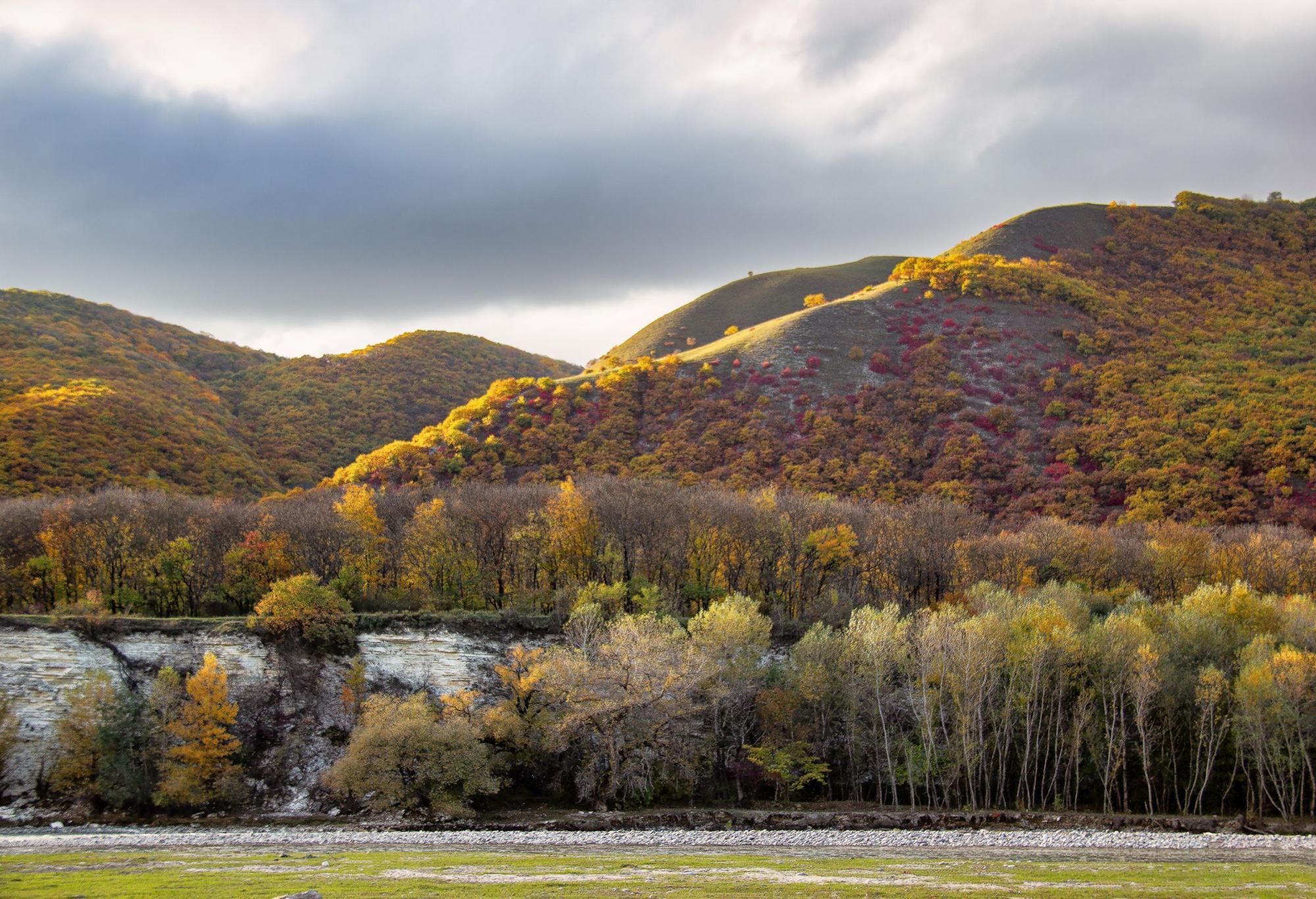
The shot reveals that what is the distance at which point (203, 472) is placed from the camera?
335ft

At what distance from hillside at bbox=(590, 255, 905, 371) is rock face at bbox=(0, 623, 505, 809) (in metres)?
86.3

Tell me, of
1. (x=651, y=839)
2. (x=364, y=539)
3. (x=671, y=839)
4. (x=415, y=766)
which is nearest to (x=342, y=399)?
(x=364, y=539)

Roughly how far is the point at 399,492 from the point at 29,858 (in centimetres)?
4468

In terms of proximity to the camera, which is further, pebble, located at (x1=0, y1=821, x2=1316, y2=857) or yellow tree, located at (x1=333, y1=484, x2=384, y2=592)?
yellow tree, located at (x1=333, y1=484, x2=384, y2=592)

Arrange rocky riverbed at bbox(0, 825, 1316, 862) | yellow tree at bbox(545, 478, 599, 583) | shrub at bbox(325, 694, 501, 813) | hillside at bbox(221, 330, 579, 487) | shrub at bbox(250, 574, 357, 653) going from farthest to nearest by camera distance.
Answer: hillside at bbox(221, 330, 579, 487) < yellow tree at bbox(545, 478, 599, 583) < shrub at bbox(250, 574, 357, 653) < shrub at bbox(325, 694, 501, 813) < rocky riverbed at bbox(0, 825, 1316, 862)

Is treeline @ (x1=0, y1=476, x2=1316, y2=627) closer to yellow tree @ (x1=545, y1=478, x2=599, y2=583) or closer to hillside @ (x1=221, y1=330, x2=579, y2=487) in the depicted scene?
yellow tree @ (x1=545, y1=478, x2=599, y2=583)

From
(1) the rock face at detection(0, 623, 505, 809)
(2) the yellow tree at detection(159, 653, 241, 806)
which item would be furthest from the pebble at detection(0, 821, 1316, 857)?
(1) the rock face at detection(0, 623, 505, 809)

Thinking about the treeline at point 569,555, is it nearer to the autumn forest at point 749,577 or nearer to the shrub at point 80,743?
the autumn forest at point 749,577

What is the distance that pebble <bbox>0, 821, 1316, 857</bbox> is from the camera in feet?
140

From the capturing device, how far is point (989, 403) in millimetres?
110250

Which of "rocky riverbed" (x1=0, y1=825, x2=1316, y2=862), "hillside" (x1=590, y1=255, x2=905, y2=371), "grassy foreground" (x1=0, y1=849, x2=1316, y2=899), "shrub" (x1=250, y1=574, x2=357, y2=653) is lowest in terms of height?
"rocky riverbed" (x1=0, y1=825, x2=1316, y2=862)

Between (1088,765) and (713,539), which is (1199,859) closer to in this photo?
(1088,765)

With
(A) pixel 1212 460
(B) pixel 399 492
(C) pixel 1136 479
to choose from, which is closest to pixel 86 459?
(B) pixel 399 492

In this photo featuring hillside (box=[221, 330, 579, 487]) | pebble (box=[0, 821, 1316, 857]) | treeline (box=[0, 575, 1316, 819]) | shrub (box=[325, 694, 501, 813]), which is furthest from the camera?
hillside (box=[221, 330, 579, 487])
